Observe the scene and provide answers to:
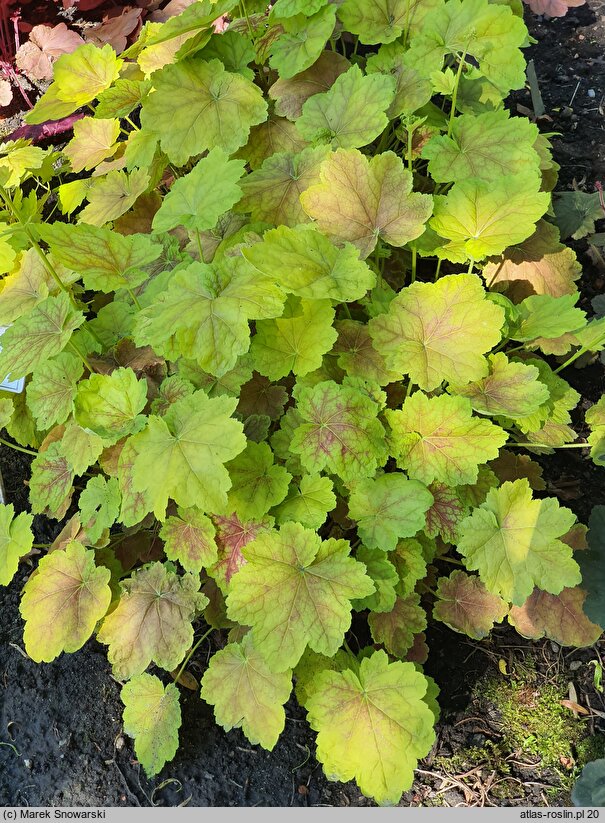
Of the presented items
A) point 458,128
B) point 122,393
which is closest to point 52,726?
point 122,393

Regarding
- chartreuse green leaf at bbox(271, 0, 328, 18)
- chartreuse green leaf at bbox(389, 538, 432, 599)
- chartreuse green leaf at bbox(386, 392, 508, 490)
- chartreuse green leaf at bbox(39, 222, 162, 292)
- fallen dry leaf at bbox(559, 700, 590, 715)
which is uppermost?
chartreuse green leaf at bbox(271, 0, 328, 18)

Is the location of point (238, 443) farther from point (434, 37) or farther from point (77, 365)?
point (434, 37)

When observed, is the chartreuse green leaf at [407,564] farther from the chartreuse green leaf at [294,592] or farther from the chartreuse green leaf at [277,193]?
the chartreuse green leaf at [277,193]

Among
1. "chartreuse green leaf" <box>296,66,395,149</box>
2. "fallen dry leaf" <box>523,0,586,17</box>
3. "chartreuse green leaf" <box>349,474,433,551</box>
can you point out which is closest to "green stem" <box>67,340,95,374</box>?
"chartreuse green leaf" <box>349,474,433,551</box>

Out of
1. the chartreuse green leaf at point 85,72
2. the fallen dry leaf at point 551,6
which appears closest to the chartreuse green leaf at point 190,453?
the chartreuse green leaf at point 85,72

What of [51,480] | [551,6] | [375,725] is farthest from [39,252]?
[551,6]

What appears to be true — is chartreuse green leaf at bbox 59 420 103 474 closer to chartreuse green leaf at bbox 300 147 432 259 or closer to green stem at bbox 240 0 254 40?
chartreuse green leaf at bbox 300 147 432 259

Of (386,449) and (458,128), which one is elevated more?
(458,128)
